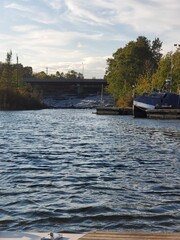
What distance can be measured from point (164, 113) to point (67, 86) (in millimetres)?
130178

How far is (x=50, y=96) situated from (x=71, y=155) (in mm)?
170624

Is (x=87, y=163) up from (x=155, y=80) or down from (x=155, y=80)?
down

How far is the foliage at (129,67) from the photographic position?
402ft

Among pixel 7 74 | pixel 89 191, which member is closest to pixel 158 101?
pixel 89 191

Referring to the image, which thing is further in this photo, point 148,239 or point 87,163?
point 87,163

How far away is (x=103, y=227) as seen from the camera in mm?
9961

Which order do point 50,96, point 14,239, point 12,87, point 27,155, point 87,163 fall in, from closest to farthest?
point 14,239, point 87,163, point 27,155, point 12,87, point 50,96

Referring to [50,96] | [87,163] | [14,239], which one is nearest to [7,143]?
[87,163]

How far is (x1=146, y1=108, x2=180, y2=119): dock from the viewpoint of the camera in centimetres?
6762

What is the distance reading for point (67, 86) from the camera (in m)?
197

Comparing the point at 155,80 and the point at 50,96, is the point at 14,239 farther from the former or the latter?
the point at 50,96

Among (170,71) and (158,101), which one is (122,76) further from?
(158,101)

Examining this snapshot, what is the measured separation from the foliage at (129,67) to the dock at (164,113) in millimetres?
43754

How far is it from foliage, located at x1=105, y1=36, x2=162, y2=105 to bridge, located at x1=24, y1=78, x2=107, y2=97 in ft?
171
